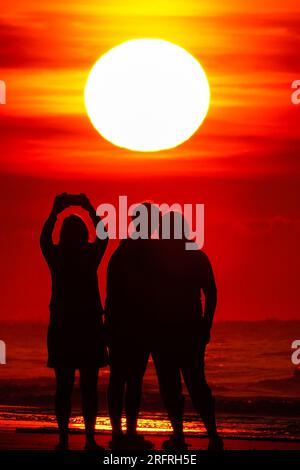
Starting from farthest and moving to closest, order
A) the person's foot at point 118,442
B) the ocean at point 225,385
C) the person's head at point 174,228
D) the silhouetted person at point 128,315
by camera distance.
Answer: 1. the ocean at point 225,385
2. the silhouetted person at point 128,315
3. the person's foot at point 118,442
4. the person's head at point 174,228

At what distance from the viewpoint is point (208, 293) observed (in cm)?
1196

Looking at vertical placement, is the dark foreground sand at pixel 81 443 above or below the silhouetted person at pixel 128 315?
below

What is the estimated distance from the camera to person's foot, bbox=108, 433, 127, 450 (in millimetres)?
11998

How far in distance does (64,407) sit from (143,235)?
1.66m

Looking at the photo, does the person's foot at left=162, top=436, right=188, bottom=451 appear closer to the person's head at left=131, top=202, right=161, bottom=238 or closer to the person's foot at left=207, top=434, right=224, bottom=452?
the person's foot at left=207, top=434, right=224, bottom=452

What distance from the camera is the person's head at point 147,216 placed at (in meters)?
11.8

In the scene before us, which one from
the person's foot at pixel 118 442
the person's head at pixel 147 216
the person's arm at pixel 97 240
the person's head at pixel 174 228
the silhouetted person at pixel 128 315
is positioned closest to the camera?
the person's arm at pixel 97 240

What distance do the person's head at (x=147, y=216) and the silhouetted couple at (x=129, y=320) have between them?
19 mm

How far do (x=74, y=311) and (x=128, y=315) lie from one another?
20.7 inches

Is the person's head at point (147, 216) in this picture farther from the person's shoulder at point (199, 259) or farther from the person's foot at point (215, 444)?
the person's foot at point (215, 444)

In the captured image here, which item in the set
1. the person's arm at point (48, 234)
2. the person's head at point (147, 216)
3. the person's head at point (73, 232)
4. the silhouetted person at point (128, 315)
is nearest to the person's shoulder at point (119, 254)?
the silhouetted person at point (128, 315)

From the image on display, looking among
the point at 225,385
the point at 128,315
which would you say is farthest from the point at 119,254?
the point at 225,385

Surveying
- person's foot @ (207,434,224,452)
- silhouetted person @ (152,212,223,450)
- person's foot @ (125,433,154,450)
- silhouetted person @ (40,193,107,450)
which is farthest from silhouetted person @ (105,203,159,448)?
person's foot @ (207,434,224,452)

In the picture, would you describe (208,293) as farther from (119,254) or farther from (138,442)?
(138,442)
